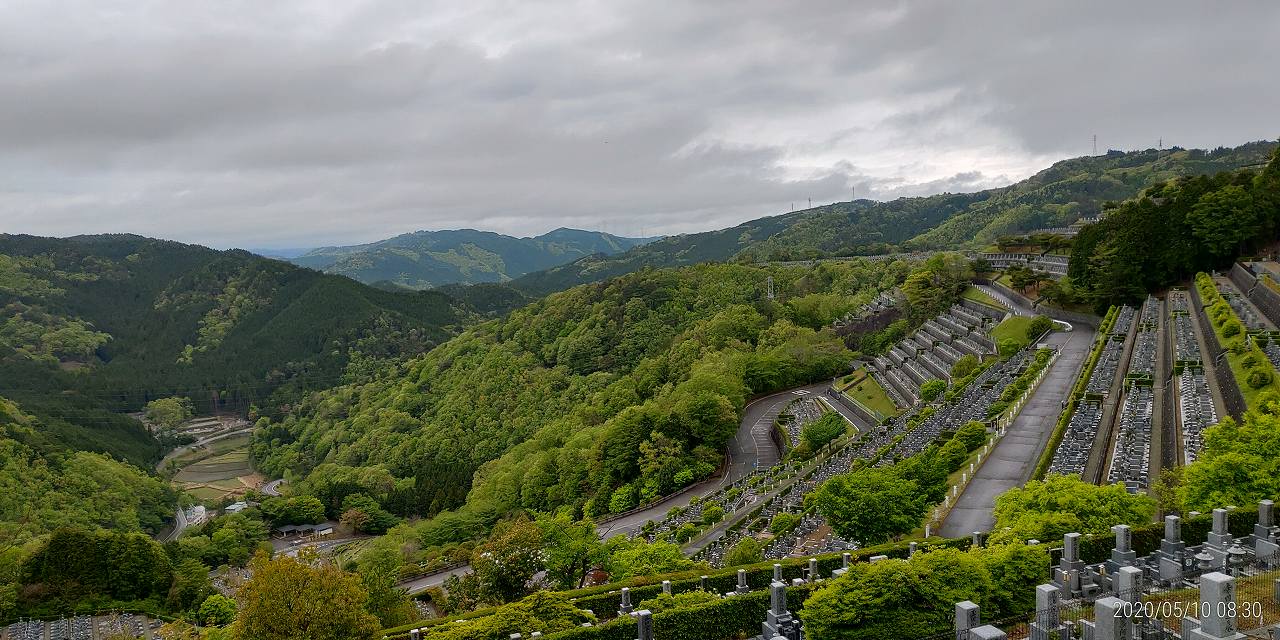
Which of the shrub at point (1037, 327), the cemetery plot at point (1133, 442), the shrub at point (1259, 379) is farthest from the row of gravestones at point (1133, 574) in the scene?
the shrub at point (1037, 327)

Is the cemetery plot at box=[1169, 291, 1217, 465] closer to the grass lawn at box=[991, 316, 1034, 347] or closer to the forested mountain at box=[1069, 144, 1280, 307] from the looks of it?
the forested mountain at box=[1069, 144, 1280, 307]

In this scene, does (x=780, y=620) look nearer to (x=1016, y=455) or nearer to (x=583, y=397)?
(x=1016, y=455)

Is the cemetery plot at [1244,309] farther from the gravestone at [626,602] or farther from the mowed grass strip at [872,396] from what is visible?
the gravestone at [626,602]

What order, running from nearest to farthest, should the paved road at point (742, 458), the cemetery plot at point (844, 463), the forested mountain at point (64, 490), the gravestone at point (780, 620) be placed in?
1. the gravestone at point (780, 620)
2. the cemetery plot at point (844, 463)
3. the paved road at point (742, 458)
4. the forested mountain at point (64, 490)

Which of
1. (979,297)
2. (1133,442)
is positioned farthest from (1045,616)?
(979,297)

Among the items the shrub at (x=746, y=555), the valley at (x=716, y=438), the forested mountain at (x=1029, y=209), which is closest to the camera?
the valley at (x=716, y=438)

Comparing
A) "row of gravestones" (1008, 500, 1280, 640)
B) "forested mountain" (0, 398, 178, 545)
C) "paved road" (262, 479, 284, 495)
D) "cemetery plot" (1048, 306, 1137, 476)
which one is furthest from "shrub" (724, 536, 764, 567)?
"paved road" (262, 479, 284, 495)

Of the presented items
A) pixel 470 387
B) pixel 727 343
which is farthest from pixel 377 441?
pixel 727 343
